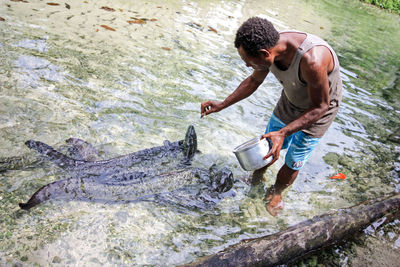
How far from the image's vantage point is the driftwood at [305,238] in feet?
7.68

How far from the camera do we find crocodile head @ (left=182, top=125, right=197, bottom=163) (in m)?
3.76

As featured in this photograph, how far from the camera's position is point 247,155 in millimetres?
2738

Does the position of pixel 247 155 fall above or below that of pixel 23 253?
above

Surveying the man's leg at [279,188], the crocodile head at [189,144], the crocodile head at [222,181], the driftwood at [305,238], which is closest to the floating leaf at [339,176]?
the driftwood at [305,238]

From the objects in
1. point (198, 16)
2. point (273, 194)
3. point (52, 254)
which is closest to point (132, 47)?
point (198, 16)

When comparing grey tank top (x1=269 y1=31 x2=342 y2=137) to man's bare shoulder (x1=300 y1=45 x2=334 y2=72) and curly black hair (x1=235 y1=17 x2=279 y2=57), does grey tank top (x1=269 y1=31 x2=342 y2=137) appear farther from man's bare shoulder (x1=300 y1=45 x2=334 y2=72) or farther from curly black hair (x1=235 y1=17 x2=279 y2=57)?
curly black hair (x1=235 y1=17 x2=279 y2=57)

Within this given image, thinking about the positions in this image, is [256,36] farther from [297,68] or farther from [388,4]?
[388,4]

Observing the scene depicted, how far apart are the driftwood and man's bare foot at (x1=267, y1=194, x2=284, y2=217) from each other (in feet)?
2.05

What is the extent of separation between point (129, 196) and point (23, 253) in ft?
3.63

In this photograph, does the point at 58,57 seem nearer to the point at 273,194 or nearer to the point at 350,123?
the point at 273,194

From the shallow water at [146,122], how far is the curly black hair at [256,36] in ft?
6.04

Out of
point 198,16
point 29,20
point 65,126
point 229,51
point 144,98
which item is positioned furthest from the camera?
point 198,16

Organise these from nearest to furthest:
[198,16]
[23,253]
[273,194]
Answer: [23,253] → [273,194] → [198,16]

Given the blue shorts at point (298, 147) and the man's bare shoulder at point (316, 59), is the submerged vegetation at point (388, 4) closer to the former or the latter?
the blue shorts at point (298, 147)
